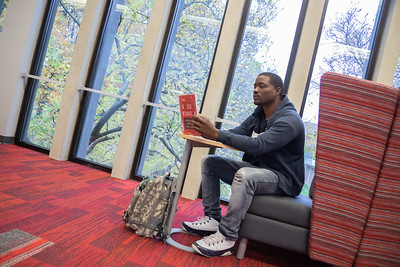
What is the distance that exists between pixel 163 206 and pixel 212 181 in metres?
0.42

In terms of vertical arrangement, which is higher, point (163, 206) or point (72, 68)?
point (72, 68)

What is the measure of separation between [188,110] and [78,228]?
101cm

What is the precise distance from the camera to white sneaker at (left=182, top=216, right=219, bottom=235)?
1.96 meters

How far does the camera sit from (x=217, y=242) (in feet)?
5.64

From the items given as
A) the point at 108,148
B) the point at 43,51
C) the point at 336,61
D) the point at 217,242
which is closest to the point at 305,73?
the point at 336,61

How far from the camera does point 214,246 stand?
170 centimetres

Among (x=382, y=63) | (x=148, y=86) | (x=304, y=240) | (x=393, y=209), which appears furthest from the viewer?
(x=148, y=86)

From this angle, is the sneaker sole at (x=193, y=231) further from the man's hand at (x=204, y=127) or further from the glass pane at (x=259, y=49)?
the glass pane at (x=259, y=49)

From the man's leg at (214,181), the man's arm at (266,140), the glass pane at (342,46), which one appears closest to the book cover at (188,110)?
the man's arm at (266,140)

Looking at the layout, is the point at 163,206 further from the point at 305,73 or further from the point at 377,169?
the point at 305,73

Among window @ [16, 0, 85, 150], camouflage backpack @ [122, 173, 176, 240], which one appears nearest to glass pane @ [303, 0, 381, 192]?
camouflage backpack @ [122, 173, 176, 240]

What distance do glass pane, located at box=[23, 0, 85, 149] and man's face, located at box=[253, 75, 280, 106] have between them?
9.76ft

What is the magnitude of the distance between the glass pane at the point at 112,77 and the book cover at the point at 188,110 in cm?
199

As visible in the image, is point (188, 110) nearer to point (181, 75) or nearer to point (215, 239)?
point (215, 239)
